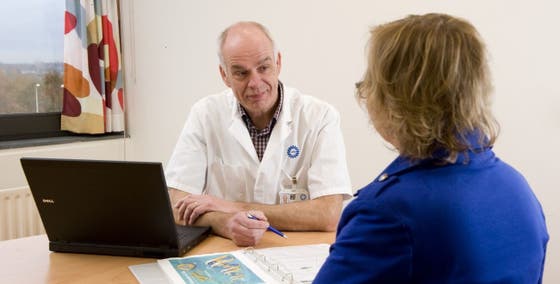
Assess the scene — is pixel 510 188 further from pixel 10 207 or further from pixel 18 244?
pixel 10 207

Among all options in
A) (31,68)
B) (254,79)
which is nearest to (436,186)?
(254,79)

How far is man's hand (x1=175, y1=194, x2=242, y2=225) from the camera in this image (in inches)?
68.0

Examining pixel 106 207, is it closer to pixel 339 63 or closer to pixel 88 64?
pixel 339 63

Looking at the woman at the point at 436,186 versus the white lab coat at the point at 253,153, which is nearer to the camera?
the woman at the point at 436,186

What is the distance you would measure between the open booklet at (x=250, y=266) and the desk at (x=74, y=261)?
0.25 ft

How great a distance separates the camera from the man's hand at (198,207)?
1.73 meters

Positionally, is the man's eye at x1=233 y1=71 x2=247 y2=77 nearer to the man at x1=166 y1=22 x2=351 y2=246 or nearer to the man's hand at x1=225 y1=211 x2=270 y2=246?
the man at x1=166 y1=22 x2=351 y2=246

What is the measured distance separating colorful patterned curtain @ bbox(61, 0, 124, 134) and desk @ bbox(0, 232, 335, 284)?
163 cm

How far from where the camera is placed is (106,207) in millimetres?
1403

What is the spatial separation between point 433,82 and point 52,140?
2675 millimetres

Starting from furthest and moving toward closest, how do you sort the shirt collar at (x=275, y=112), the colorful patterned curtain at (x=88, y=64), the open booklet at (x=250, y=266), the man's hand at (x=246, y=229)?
the colorful patterned curtain at (x=88, y=64), the shirt collar at (x=275, y=112), the man's hand at (x=246, y=229), the open booklet at (x=250, y=266)

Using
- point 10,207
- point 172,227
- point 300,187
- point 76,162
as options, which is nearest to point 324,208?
point 300,187

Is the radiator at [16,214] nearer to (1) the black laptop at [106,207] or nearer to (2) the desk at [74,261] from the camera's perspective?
(2) the desk at [74,261]

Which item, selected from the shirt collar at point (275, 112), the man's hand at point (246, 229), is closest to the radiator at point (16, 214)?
the shirt collar at point (275, 112)
